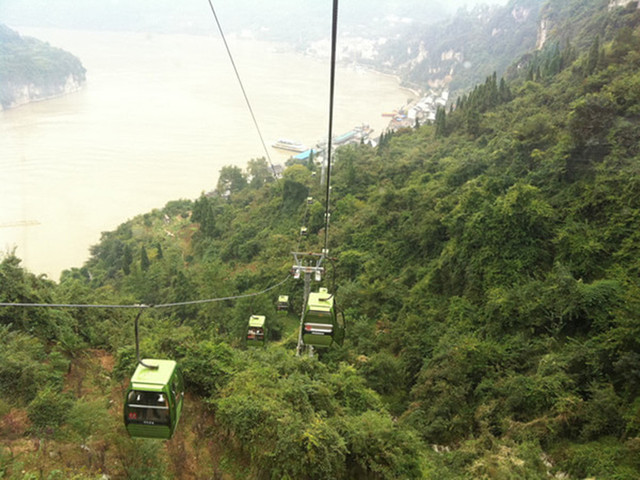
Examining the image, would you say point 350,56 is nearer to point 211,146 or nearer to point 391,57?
point 391,57

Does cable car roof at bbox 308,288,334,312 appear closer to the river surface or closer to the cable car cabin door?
the cable car cabin door

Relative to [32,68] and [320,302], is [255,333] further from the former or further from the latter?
[32,68]

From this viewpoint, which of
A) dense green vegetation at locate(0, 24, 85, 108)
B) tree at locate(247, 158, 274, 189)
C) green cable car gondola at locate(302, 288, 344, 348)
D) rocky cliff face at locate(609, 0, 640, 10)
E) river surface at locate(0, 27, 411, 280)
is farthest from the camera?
dense green vegetation at locate(0, 24, 85, 108)

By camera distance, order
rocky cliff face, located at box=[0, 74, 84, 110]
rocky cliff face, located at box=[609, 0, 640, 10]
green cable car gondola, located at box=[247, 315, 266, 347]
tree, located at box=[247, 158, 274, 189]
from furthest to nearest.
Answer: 1. rocky cliff face, located at box=[0, 74, 84, 110]
2. tree, located at box=[247, 158, 274, 189]
3. rocky cliff face, located at box=[609, 0, 640, 10]
4. green cable car gondola, located at box=[247, 315, 266, 347]

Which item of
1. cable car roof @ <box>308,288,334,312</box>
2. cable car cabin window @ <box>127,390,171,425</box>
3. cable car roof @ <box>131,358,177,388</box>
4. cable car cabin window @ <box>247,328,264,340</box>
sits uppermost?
cable car roof @ <box>308,288,334,312</box>

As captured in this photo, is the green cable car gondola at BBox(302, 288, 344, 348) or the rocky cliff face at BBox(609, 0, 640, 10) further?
the rocky cliff face at BBox(609, 0, 640, 10)

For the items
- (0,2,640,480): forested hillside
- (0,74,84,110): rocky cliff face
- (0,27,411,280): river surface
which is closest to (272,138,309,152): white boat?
(0,27,411,280): river surface
